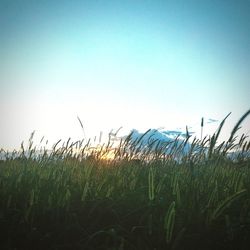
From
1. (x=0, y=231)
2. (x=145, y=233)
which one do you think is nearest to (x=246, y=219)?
(x=145, y=233)

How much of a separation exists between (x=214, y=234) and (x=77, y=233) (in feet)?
2.99

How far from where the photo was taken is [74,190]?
123 inches

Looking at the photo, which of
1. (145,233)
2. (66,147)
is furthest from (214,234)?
(66,147)

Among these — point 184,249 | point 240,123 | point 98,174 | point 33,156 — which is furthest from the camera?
point 33,156

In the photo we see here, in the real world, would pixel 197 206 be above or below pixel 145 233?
above

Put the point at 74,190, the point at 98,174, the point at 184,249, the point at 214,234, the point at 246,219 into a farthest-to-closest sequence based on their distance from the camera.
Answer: the point at 98,174, the point at 74,190, the point at 246,219, the point at 214,234, the point at 184,249

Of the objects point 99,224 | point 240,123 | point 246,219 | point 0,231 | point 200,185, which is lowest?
point 0,231

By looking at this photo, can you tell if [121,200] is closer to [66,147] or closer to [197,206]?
[197,206]

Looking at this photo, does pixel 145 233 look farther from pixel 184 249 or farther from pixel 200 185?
pixel 200 185

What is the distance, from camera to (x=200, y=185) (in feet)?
10.3

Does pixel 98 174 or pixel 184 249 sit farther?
pixel 98 174

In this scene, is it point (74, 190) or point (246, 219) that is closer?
point (246, 219)

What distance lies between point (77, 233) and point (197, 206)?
87 cm

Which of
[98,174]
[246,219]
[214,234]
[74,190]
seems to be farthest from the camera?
[98,174]
